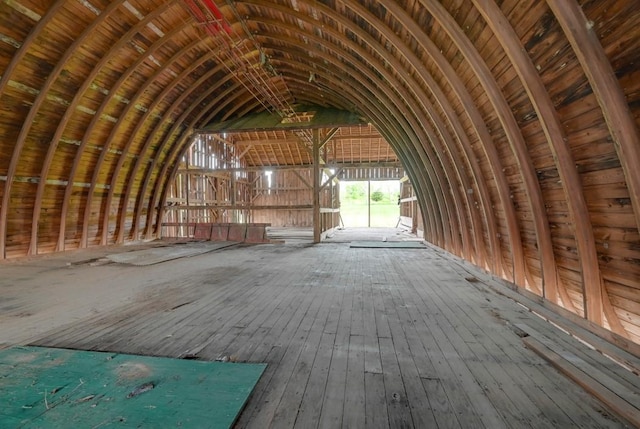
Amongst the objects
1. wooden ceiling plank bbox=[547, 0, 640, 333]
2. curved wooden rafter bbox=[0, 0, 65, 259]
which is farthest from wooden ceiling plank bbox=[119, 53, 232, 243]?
wooden ceiling plank bbox=[547, 0, 640, 333]

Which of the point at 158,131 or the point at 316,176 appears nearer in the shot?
the point at 158,131

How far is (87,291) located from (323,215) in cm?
1139

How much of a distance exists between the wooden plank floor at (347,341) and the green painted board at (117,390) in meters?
0.19

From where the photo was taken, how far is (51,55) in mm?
6891

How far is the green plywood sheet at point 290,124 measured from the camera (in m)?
11.8

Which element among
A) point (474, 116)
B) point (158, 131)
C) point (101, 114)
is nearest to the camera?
point (474, 116)

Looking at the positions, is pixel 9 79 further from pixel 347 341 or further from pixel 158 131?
pixel 347 341

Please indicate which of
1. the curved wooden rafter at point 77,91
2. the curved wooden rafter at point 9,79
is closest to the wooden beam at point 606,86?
the curved wooden rafter at point 77,91

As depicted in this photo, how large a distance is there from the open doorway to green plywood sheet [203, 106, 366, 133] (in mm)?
20334

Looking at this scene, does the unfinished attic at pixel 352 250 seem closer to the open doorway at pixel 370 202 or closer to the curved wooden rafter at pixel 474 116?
the curved wooden rafter at pixel 474 116

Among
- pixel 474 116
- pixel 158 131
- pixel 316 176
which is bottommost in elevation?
pixel 316 176

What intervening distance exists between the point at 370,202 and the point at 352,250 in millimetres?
26290

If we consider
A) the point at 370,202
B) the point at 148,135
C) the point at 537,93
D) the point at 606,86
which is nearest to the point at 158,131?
the point at 148,135

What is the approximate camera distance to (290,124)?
1219cm
